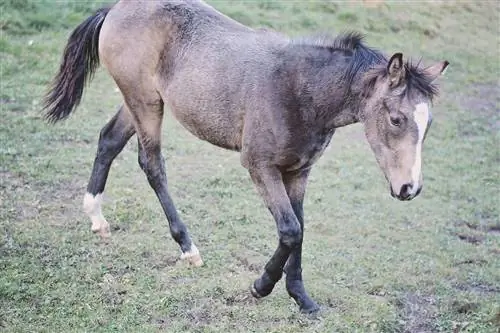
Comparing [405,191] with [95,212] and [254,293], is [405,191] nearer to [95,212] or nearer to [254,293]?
[254,293]

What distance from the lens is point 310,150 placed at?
14.6ft

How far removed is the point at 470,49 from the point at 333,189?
879 centimetres

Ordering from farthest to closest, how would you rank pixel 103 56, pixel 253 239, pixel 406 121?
pixel 253 239 < pixel 103 56 < pixel 406 121

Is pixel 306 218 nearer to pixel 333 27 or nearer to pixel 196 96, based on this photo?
pixel 196 96

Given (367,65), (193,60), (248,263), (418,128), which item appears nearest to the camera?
(418,128)

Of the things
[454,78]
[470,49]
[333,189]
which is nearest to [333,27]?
[454,78]

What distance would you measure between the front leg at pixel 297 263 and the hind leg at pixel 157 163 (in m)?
0.85

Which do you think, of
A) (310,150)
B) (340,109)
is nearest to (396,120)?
(340,109)

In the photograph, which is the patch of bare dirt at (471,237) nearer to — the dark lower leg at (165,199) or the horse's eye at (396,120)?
the dark lower leg at (165,199)

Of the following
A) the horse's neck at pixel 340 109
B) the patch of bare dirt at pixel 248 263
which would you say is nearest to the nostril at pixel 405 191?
the horse's neck at pixel 340 109

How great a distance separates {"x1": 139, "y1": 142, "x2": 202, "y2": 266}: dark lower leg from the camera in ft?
17.3

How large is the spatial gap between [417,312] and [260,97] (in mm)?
1879

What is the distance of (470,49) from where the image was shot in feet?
48.9

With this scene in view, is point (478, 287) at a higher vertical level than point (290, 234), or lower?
lower
